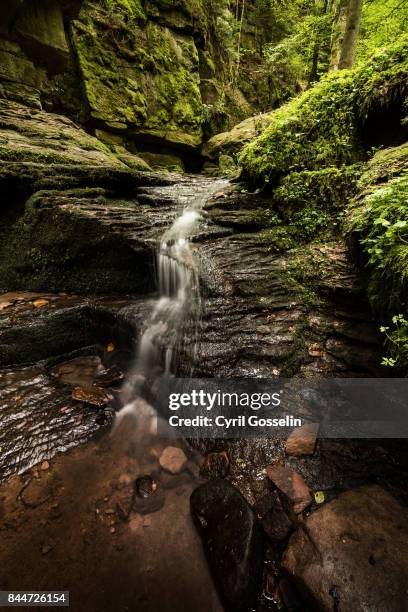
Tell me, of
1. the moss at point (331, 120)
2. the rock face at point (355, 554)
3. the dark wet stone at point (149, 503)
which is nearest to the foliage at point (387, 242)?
the rock face at point (355, 554)

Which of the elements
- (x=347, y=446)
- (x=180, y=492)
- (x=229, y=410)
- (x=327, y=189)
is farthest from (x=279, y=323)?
(x=327, y=189)

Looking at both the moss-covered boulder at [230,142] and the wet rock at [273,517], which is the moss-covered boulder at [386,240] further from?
the moss-covered boulder at [230,142]

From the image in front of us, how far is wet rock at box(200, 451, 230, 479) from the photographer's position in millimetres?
2907

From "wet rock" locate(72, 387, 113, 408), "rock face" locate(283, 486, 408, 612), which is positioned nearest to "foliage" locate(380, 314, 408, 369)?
"rock face" locate(283, 486, 408, 612)

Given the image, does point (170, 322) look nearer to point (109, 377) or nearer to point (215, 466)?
point (109, 377)

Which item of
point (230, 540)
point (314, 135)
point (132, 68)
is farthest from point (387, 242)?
point (132, 68)

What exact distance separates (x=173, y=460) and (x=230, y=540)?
3.64ft

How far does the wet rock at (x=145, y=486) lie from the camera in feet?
9.53

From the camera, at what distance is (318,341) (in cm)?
354

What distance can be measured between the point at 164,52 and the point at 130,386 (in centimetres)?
1538

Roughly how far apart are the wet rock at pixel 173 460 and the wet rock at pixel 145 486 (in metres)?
0.20

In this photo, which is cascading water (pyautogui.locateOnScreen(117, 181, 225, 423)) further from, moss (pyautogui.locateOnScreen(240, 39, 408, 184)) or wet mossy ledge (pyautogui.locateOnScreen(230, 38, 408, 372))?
moss (pyautogui.locateOnScreen(240, 39, 408, 184))

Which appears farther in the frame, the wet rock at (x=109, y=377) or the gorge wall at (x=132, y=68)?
the gorge wall at (x=132, y=68)

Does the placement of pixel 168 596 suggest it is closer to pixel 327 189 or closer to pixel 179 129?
pixel 327 189
